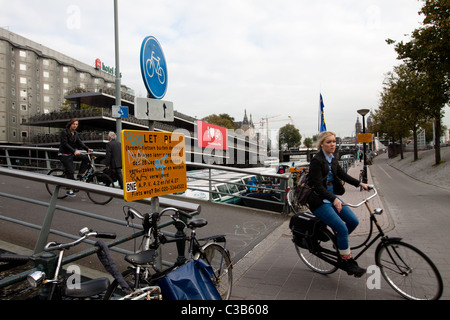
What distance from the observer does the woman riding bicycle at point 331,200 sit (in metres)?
3.57

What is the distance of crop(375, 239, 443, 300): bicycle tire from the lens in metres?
3.05

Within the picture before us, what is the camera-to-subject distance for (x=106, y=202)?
7.33 meters

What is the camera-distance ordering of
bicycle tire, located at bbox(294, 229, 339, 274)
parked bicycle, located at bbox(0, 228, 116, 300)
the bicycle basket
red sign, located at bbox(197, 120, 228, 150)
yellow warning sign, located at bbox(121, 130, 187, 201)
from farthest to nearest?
1. red sign, located at bbox(197, 120, 228, 150)
2. the bicycle basket
3. bicycle tire, located at bbox(294, 229, 339, 274)
4. yellow warning sign, located at bbox(121, 130, 187, 201)
5. parked bicycle, located at bbox(0, 228, 116, 300)

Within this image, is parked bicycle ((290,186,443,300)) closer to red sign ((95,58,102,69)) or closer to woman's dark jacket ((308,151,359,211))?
woman's dark jacket ((308,151,359,211))

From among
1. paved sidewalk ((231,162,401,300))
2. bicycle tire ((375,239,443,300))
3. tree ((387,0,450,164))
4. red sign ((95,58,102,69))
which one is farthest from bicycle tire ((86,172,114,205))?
red sign ((95,58,102,69))

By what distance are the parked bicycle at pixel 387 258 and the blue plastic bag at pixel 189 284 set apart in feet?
6.02

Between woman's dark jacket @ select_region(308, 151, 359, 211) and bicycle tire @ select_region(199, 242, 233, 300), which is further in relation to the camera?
woman's dark jacket @ select_region(308, 151, 359, 211)

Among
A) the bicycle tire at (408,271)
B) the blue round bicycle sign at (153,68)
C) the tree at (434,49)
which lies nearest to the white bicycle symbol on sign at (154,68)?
the blue round bicycle sign at (153,68)

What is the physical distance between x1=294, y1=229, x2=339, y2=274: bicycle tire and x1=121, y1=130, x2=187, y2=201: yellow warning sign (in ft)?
5.99

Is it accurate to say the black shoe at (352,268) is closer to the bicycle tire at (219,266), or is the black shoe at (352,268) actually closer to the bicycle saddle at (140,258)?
the bicycle tire at (219,266)

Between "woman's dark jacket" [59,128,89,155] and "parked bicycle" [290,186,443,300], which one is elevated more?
"woman's dark jacket" [59,128,89,155]

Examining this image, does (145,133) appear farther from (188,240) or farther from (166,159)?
(188,240)

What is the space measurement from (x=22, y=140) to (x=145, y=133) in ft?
216
